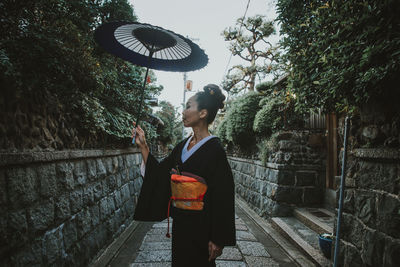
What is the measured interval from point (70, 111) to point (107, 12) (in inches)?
121

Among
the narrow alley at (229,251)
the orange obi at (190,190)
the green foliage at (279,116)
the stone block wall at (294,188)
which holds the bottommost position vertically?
the narrow alley at (229,251)

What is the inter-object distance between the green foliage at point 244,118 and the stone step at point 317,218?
10.5 ft

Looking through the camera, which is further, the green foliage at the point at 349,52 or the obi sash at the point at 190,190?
the obi sash at the point at 190,190

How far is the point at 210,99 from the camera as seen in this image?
7.92ft

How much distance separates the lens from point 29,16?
221 centimetres

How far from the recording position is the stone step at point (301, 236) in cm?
376

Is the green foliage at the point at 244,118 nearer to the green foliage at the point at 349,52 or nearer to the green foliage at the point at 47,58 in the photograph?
the green foliage at the point at 349,52

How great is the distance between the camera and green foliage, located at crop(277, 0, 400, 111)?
1.93m

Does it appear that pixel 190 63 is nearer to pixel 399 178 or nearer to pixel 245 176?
pixel 399 178

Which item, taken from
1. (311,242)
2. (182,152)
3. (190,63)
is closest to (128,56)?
(190,63)

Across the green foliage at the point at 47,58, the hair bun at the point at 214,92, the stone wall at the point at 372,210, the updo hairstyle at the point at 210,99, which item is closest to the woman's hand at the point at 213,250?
the updo hairstyle at the point at 210,99

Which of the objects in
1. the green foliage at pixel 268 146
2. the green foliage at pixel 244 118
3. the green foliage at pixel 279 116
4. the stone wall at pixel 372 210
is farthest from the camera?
the green foliage at pixel 244 118

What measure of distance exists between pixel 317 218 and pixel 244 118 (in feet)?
13.0

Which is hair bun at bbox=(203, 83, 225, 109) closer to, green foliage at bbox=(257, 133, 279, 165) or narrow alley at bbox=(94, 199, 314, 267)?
narrow alley at bbox=(94, 199, 314, 267)
